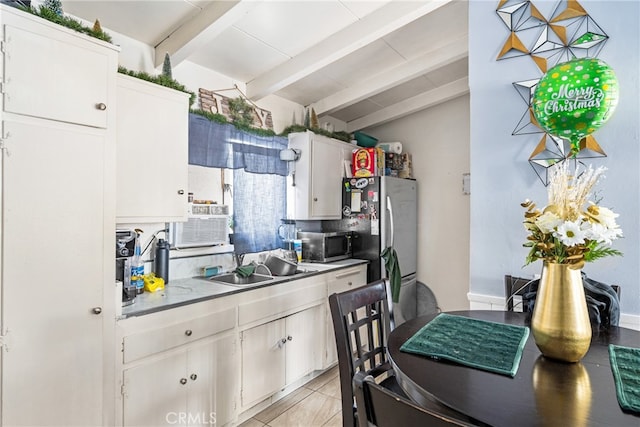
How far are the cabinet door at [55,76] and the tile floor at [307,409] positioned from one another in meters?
2.01

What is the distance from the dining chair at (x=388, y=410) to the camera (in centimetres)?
60

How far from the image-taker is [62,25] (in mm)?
1493

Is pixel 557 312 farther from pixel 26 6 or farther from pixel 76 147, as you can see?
pixel 26 6

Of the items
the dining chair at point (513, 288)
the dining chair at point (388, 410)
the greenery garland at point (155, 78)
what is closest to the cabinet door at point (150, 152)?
the greenery garland at point (155, 78)

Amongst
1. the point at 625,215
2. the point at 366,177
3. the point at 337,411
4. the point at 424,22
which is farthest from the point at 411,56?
the point at 337,411

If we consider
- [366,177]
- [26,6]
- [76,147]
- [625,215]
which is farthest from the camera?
[366,177]

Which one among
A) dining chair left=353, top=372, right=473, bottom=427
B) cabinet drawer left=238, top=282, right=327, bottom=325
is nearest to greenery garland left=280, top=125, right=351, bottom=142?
cabinet drawer left=238, top=282, right=327, bottom=325

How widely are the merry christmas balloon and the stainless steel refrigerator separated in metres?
1.97

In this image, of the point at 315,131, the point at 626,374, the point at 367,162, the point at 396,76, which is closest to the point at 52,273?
the point at 626,374

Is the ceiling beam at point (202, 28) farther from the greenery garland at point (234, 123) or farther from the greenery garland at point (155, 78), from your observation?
the greenery garland at point (234, 123)

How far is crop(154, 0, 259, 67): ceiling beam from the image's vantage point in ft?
6.57

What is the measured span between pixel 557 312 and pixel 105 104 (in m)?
2.02

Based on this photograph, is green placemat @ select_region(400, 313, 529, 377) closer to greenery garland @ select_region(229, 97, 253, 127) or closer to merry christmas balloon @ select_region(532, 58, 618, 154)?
merry christmas balloon @ select_region(532, 58, 618, 154)

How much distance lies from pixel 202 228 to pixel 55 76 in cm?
132
